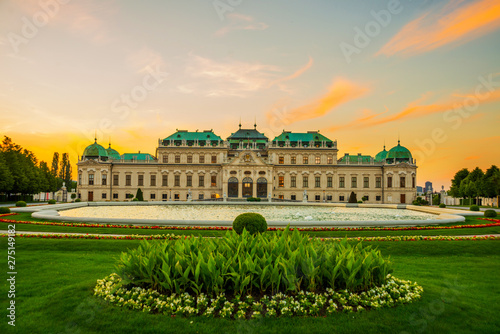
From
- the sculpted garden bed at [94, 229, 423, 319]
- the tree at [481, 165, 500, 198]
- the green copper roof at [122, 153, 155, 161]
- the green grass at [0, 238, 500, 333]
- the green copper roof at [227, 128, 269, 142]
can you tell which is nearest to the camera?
the green grass at [0, 238, 500, 333]

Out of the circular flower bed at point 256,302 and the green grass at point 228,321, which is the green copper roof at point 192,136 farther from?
the circular flower bed at point 256,302

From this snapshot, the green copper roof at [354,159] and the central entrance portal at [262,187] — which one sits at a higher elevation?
the green copper roof at [354,159]

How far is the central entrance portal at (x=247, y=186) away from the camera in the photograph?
68.9 metres

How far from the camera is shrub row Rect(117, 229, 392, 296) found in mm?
7082

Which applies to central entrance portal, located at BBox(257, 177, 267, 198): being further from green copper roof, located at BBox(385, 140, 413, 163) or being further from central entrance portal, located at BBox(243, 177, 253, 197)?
green copper roof, located at BBox(385, 140, 413, 163)

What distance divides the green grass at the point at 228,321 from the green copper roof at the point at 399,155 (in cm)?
6678

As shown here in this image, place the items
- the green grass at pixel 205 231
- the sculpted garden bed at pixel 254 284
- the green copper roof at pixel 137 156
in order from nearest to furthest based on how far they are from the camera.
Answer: the sculpted garden bed at pixel 254 284 → the green grass at pixel 205 231 → the green copper roof at pixel 137 156

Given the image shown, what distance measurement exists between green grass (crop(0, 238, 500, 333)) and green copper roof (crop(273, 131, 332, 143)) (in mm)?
63788

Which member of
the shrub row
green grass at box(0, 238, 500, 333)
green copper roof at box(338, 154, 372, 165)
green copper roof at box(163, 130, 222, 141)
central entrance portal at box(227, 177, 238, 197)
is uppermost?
green copper roof at box(163, 130, 222, 141)

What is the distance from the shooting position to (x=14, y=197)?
208ft

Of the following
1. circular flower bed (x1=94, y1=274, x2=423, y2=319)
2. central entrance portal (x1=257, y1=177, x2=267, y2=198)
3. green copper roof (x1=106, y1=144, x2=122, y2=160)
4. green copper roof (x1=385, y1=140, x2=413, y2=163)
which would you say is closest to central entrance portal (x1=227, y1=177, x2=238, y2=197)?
central entrance portal (x1=257, y1=177, x2=267, y2=198)

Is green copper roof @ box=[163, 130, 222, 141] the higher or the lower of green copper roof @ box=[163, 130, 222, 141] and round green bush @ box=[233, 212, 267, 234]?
the higher

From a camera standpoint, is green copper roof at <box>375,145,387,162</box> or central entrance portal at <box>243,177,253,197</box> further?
green copper roof at <box>375,145,387,162</box>

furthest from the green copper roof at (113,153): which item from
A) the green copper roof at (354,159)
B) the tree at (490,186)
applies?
the tree at (490,186)
